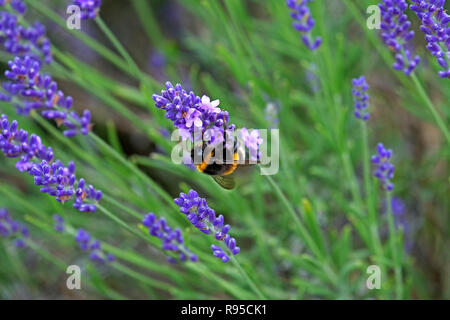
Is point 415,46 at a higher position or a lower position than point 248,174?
higher

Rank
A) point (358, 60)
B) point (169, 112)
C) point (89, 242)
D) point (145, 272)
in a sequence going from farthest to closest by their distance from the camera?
point (145, 272) → point (358, 60) → point (89, 242) → point (169, 112)

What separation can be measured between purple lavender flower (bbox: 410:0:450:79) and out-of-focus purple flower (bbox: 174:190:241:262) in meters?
0.62

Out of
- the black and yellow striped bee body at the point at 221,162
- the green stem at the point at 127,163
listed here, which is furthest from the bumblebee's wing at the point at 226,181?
the green stem at the point at 127,163

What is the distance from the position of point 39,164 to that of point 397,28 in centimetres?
97

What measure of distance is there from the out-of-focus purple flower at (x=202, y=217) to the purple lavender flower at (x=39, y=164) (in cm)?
30

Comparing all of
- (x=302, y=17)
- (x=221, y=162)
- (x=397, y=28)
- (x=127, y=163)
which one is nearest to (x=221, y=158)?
(x=221, y=162)

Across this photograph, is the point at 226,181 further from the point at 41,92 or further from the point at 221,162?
the point at 41,92

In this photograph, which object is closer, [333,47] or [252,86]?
[252,86]

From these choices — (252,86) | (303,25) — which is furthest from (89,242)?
(303,25)

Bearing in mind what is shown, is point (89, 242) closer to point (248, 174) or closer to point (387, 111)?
point (248, 174)

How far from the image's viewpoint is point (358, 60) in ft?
7.89

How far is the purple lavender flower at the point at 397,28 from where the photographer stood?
131cm
